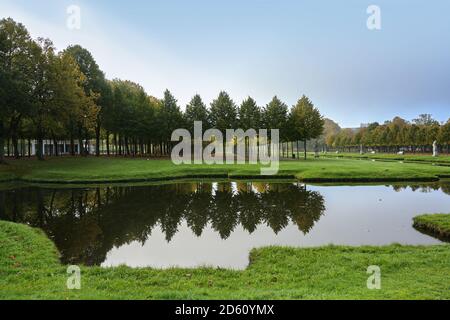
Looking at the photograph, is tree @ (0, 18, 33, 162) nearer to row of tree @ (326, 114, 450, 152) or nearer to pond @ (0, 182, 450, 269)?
pond @ (0, 182, 450, 269)

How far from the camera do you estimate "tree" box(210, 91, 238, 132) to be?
253ft

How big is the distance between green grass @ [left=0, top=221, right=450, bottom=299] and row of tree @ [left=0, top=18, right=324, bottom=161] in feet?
131

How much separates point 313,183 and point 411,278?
30415mm

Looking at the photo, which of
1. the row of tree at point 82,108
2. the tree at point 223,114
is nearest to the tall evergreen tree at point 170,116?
the row of tree at point 82,108

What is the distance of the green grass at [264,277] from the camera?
8.52 m

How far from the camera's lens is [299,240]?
1681cm

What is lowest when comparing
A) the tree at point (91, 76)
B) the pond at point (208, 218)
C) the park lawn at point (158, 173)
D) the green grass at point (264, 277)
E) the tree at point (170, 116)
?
the pond at point (208, 218)

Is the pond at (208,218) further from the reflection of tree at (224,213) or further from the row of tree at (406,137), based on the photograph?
the row of tree at (406,137)

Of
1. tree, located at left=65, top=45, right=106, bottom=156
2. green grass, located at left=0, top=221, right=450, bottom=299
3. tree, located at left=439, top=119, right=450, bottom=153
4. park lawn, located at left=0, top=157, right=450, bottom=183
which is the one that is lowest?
green grass, located at left=0, top=221, right=450, bottom=299

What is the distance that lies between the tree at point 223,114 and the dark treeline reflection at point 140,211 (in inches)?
1663

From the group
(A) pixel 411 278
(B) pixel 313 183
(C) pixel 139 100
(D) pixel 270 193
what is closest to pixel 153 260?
(A) pixel 411 278

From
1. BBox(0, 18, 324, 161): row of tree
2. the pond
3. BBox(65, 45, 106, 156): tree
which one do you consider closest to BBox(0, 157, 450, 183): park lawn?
the pond

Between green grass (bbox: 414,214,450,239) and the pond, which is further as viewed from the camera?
green grass (bbox: 414,214,450,239)

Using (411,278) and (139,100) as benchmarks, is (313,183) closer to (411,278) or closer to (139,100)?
(411,278)
